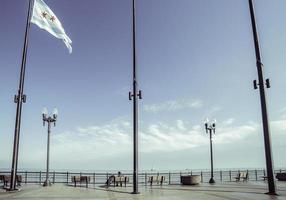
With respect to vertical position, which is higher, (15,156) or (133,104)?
(133,104)

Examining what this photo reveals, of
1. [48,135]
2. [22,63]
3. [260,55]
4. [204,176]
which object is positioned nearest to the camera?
[260,55]

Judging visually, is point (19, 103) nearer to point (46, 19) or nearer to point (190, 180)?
point (46, 19)

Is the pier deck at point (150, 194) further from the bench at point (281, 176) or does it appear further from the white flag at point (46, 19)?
the bench at point (281, 176)

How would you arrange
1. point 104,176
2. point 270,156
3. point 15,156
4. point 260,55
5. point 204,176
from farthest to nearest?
point 204,176 < point 104,176 < point 15,156 < point 260,55 < point 270,156

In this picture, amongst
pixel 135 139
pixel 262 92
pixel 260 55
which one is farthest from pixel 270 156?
pixel 135 139

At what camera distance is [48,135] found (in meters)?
25.7

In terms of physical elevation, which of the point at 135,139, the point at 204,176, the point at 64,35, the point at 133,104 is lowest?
the point at 204,176

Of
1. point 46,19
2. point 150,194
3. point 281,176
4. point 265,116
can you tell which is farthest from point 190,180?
point 46,19

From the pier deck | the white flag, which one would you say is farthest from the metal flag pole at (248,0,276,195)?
the white flag

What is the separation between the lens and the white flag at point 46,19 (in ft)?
63.2

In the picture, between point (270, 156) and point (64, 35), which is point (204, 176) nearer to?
point (270, 156)

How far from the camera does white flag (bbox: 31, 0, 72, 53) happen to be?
63.2ft

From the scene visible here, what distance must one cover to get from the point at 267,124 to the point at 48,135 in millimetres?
17370

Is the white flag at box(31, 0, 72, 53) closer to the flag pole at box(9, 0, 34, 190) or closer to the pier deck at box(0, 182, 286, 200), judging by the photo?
the flag pole at box(9, 0, 34, 190)
